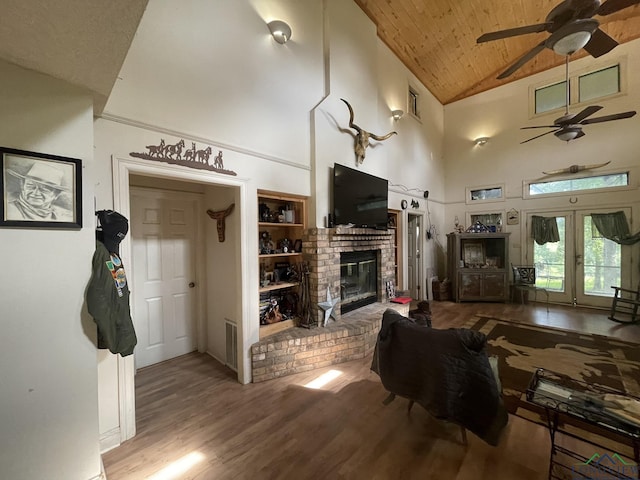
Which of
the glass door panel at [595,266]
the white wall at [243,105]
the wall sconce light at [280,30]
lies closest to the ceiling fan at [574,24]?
the white wall at [243,105]

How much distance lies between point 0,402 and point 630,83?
886cm

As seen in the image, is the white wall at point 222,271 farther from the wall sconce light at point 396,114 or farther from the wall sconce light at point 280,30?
the wall sconce light at point 396,114

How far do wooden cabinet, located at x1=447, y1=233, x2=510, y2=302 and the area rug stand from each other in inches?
59.9

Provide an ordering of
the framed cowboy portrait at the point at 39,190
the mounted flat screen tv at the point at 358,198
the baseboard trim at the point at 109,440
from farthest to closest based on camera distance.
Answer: the mounted flat screen tv at the point at 358,198
the baseboard trim at the point at 109,440
the framed cowboy portrait at the point at 39,190

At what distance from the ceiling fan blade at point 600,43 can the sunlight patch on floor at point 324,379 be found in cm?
415

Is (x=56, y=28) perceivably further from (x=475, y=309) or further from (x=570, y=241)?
(x=570, y=241)

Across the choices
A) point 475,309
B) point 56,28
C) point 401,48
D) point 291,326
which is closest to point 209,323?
point 291,326

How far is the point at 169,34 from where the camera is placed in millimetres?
2129

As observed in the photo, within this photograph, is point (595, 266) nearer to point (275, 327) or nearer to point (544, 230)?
point (544, 230)

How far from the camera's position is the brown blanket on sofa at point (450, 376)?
5.22 feet

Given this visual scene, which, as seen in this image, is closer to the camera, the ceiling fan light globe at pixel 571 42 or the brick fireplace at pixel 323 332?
the ceiling fan light globe at pixel 571 42

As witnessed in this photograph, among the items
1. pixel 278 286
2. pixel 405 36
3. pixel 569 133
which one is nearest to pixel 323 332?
pixel 278 286

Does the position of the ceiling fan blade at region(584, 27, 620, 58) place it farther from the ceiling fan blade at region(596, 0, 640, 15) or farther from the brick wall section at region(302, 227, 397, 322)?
the brick wall section at region(302, 227, 397, 322)

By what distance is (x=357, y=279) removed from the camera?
404 cm
